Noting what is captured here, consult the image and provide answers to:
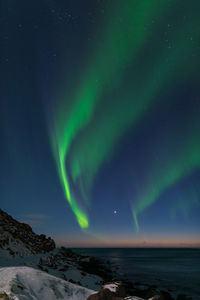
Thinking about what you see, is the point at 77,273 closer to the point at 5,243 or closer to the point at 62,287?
the point at 5,243

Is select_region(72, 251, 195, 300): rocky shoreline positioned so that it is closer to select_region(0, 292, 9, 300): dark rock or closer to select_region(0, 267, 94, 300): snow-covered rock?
select_region(0, 267, 94, 300): snow-covered rock

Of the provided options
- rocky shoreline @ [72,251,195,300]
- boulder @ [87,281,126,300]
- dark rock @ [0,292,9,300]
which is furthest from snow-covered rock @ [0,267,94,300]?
rocky shoreline @ [72,251,195,300]

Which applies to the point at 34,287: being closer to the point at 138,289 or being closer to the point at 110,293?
the point at 110,293

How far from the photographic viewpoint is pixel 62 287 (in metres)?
11.2

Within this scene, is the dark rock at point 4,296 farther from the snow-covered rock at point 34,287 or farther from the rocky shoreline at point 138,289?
the rocky shoreline at point 138,289

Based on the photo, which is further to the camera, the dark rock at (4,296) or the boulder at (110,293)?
the boulder at (110,293)

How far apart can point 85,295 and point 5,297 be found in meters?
4.65

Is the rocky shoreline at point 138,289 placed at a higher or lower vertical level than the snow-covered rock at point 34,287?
lower

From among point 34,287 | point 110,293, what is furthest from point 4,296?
point 110,293

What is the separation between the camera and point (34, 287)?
10.2 m

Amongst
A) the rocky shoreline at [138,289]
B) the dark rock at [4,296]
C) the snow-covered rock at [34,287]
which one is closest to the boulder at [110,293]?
the snow-covered rock at [34,287]

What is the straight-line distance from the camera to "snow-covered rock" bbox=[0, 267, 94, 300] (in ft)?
29.8

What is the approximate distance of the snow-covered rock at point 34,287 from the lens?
9.09 m

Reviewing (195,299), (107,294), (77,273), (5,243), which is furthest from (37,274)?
(195,299)
